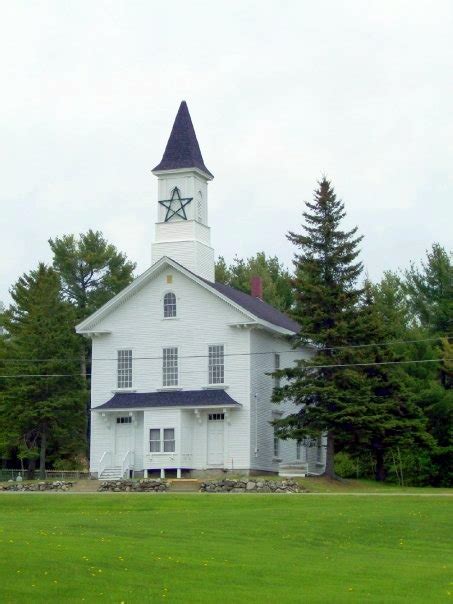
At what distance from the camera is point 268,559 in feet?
81.9

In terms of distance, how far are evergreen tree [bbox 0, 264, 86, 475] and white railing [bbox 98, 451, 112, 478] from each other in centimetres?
583

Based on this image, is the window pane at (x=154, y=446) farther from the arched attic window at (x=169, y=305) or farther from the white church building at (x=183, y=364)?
the arched attic window at (x=169, y=305)

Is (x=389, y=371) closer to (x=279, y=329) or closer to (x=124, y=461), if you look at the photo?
(x=279, y=329)

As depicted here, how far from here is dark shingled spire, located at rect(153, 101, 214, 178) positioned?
56.9 meters

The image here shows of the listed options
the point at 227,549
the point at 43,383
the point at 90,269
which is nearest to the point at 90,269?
the point at 90,269

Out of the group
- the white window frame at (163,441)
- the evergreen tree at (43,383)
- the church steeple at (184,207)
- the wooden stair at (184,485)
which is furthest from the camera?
the evergreen tree at (43,383)

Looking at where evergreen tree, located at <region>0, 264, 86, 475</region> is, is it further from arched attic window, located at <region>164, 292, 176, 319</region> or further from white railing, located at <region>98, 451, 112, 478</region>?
arched attic window, located at <region>164, 292, 176, 319</region>

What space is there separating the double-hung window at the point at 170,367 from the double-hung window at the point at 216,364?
175cm

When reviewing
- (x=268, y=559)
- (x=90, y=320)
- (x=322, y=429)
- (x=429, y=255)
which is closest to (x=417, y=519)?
(x=268, y=559)

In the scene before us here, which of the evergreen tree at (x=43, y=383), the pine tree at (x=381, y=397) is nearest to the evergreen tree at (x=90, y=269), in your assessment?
the evergreen tree at (x=43, y=383)

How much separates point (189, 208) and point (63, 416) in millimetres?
13051

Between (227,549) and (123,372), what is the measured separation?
2911cm

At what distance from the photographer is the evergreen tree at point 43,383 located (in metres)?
59.3

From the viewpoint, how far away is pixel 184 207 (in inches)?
2213
